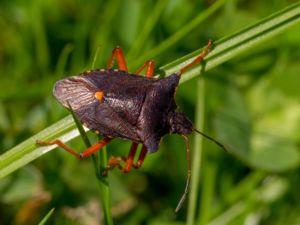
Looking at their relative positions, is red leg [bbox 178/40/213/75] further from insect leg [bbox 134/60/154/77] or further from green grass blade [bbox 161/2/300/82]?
insect leg [bbox 134/60/154/77]

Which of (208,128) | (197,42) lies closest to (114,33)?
(197,42)

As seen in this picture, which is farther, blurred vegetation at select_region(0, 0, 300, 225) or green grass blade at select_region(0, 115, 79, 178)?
blurred vegetation at select_region(0, 0, 300, 225)

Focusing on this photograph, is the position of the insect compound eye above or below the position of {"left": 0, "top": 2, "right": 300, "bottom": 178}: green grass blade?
below

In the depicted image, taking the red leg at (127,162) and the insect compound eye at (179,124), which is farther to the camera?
the insect compound eye at (179,124)

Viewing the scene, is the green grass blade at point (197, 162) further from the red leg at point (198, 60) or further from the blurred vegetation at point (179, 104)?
the red leg at point (198, 60)

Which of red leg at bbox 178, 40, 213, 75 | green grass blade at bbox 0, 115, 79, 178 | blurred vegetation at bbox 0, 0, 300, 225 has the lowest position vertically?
blurred vegetation at bbox 0, 0, 300, 225

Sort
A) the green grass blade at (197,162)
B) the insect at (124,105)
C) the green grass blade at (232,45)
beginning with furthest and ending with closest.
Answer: the green grass blade at (197,162) < the insect at (124,105) < the green grass blade at (232,45)

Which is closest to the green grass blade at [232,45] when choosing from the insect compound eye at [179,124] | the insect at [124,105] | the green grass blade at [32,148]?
the green grass blade at [32,148]

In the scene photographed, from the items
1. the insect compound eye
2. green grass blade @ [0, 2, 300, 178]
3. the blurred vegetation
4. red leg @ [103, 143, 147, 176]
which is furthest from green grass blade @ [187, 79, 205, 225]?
green grass blade @ [0, 2, 300, 178]
